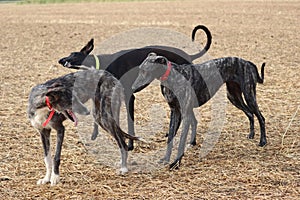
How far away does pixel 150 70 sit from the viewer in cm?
662

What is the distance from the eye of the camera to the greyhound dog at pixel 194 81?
6676 millimetres

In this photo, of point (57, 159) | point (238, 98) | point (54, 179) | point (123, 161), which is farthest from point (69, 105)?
point (238, 98)

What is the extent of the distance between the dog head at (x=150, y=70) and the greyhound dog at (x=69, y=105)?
0.93 feet

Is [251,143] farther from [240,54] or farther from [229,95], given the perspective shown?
[240,54]

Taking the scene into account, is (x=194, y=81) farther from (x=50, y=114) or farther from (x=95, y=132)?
(x=50, y=114)

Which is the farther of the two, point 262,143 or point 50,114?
point 262,143

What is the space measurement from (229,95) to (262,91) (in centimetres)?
330

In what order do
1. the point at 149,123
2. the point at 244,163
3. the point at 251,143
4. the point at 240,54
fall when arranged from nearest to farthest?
the point at 244,163 < the point at 251,143 < the point at 149,123 < the point at 240,54

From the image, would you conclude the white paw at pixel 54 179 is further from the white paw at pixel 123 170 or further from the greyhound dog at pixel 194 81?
the greyhound dog at pixel 194 81

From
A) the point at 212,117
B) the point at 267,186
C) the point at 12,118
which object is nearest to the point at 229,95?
the point at 212,117

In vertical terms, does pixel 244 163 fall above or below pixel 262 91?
below

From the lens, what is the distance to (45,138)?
247 inches

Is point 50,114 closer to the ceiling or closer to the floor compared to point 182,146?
closer to the ceiling

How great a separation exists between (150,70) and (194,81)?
80cm
